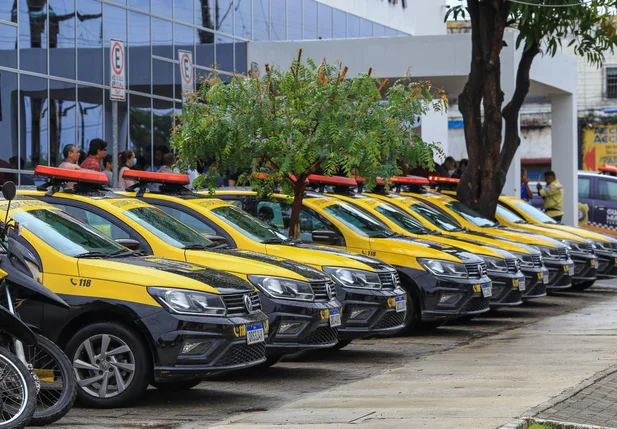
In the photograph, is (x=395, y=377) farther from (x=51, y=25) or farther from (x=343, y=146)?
(x=51, y=25)

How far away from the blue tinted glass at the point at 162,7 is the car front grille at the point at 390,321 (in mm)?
14894

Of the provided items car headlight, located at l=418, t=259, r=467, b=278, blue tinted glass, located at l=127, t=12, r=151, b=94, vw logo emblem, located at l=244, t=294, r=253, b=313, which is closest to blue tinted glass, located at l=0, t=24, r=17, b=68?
blue tinted glass, located at l=127, t=12, r=151, b=94

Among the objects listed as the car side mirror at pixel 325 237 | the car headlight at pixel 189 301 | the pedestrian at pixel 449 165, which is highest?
the pedestrian at pixel 449 165

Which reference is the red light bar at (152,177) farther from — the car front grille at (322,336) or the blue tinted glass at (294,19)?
the blue tinted glass at (294,19)

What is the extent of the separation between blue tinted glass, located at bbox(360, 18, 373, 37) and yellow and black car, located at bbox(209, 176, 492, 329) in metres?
22.2

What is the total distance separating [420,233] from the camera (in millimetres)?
16906

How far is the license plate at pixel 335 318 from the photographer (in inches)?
458

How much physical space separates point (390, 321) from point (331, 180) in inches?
161

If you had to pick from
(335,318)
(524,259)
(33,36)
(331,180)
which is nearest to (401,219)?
(331,180)

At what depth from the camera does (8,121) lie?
22.0m

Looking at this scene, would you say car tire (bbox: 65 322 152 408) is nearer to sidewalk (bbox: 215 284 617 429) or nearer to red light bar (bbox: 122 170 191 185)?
sidewalk (bbox: 215 284 617 429)

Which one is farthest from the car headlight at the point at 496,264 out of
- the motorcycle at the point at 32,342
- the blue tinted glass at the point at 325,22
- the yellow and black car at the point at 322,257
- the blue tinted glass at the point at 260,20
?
the blue tinted glass at the point at 325,22

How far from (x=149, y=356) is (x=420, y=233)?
25.5 feet

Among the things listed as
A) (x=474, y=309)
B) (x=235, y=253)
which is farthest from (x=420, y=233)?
(x=235, y=253)
